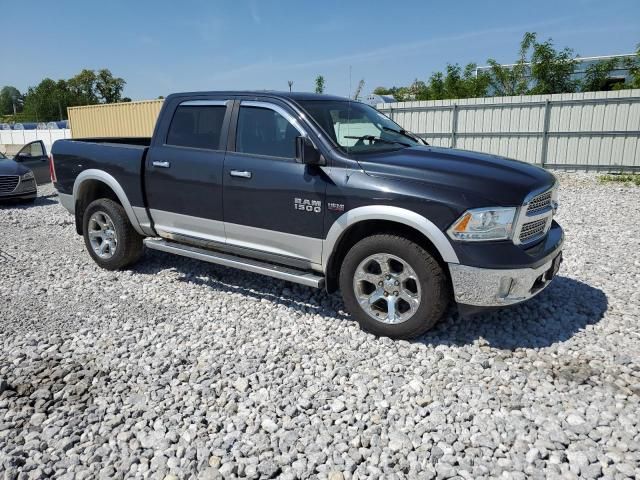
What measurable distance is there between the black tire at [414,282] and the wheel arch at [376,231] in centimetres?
11

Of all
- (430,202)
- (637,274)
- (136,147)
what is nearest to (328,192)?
(430,202)

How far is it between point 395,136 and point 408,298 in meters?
1.78

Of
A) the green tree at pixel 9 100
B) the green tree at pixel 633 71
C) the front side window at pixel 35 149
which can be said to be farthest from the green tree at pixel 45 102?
the green tree at pixel 633 71

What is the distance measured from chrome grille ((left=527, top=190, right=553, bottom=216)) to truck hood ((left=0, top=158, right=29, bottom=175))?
36.9ft

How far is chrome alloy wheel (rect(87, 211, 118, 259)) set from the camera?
5895 mm

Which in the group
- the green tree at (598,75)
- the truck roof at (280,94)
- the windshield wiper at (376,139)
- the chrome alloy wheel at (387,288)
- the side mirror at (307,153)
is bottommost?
the chrome alloy wheel at (387,288)

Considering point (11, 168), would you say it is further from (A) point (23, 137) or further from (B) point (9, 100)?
(B) point (9, 100)

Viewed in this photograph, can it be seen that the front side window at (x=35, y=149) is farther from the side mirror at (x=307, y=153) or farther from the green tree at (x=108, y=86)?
the green tree at (x=108, y=86)

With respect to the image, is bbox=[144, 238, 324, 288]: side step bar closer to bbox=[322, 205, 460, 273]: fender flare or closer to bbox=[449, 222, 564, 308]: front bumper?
bbox=[322, 205, 460, 273]: fender flare

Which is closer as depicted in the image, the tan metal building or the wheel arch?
the wheel arch

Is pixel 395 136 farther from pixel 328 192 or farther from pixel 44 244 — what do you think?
pixel 44 244

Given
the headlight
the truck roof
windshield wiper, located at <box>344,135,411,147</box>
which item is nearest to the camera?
the headlight

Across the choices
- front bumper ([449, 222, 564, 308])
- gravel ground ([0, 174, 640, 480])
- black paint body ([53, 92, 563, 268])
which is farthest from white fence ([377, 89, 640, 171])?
front bumper ([449, 222, 564, 308])

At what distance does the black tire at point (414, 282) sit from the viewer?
3.72 metres
